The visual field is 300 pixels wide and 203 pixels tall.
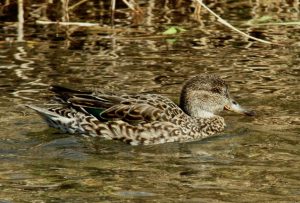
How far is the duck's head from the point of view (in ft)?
34.7

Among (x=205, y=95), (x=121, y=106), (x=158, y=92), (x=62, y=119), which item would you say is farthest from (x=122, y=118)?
(x=158, y=92)

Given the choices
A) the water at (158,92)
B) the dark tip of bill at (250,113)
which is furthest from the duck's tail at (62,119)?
the dark tip of bill at (250,113)

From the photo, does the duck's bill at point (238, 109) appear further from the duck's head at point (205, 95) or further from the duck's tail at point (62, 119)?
the duck's tail at point (62, 119)

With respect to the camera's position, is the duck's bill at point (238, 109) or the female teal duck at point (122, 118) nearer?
the female teal duck at point (122, 118)

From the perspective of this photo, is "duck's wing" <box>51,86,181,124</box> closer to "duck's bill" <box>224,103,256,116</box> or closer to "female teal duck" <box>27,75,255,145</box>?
"female teal duck" <box>27,75,255,145</box>

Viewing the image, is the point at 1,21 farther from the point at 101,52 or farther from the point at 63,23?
the point at 101,52

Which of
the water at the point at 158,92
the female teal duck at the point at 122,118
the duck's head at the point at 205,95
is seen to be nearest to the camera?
the water at the point at 158,92

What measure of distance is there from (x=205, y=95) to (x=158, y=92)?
1045 mm

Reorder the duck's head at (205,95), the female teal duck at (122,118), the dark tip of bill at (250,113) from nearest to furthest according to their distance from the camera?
the female teal duck at (122,118) < the dark tip of bill at (250,113) < the duck's head at (205,95)

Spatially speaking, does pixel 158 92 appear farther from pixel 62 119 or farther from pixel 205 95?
pixel 62 119

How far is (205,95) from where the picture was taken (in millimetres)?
10625

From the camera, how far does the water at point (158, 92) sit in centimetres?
814

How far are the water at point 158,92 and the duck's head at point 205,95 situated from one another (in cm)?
25

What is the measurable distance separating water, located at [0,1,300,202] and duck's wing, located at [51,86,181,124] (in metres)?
0.34
